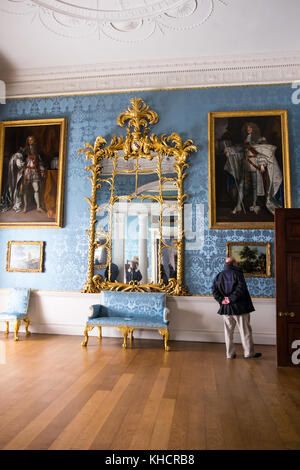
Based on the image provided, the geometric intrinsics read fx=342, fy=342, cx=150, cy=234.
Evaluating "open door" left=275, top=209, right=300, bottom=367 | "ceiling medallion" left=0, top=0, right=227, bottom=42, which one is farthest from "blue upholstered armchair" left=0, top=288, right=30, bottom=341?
"ceiling medallion" left=0, top=0, right=227, bottom=42

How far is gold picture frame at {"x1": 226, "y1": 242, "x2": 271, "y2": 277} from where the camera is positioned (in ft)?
23.9

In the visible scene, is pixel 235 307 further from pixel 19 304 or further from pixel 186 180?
pixel 19 304

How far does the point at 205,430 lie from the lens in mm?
3221

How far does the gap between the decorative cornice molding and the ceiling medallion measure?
1.08 metres

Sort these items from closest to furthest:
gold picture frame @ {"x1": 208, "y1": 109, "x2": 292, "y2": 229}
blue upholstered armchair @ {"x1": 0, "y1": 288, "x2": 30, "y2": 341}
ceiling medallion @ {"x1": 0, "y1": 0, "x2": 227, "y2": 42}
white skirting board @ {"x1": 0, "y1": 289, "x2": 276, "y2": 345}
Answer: ceiling medallion @ {"x1": 0, "y1": 0, "x2": 227, "y2": 42} → white skirting board @ {"x1": 0, "y1": 289, "x2": 276, "y2": 345} → gold picture frame @ {"x1": 208, "y1": 109, "x2": 292, "y2": 229} → blue upholstered armchair @ {"x1": 0, "y1": 288, "x2": 30, "y2": 341}

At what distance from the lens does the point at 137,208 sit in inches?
305

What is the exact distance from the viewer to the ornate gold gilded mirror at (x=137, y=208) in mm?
7570

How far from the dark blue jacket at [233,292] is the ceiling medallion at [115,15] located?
4.84 meters

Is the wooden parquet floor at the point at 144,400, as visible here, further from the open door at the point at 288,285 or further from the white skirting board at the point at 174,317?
the white skirting board at the point at 174,317

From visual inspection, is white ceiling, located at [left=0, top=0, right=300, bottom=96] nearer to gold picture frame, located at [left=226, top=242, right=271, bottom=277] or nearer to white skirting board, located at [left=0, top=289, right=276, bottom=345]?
gold picture frame, located at [left=226, top=242, right=271, bottom=277]

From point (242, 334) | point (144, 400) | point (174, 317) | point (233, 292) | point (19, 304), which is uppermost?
point (233, 292)

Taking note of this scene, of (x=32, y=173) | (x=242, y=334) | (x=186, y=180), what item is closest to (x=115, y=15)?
(x=186, y=180)

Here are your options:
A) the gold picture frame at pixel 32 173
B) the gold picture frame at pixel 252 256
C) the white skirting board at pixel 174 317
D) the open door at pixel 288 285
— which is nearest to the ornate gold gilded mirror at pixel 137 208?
the white skirting board at pixel 174 317

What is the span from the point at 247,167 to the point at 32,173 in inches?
200
